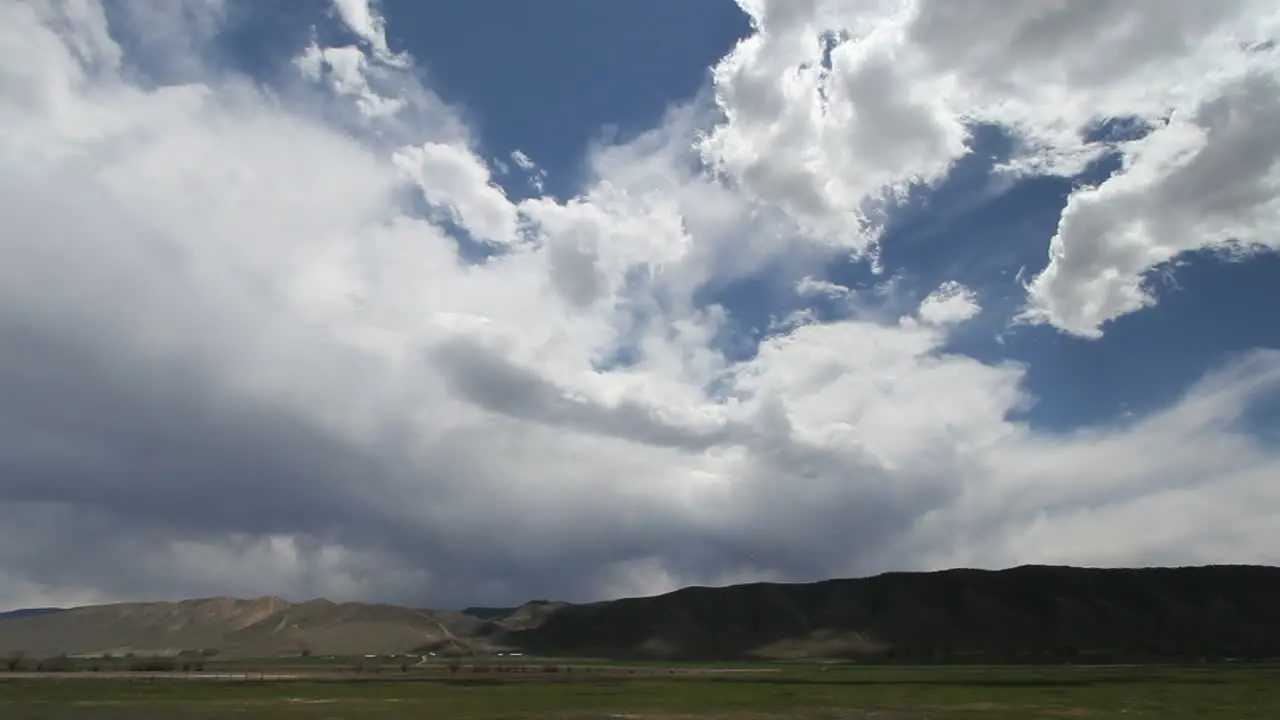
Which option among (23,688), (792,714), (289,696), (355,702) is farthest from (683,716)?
(23,688)

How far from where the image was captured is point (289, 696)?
8825 centimetres

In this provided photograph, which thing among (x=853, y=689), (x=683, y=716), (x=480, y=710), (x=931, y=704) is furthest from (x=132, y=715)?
(x=853, y=689)

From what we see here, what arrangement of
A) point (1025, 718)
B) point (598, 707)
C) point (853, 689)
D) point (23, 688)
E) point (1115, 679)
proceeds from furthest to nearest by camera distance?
1. point (1115, 679)
2. point (853, 689)
3. point (23, 688)
4. point (598, 707)
5. point (1025, 718)

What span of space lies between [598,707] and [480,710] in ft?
32.3

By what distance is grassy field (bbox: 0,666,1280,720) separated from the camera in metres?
67.5

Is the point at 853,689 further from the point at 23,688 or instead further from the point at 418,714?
the point at 23,688

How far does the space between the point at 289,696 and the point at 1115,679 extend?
326ft

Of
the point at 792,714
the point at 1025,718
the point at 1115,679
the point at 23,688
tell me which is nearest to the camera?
the point at 1025,718

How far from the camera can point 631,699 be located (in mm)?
85625

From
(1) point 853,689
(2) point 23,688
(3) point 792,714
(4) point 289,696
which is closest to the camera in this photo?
(3) point 792,714

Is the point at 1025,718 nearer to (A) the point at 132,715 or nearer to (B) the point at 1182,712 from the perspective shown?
(B) the point at 1182,712

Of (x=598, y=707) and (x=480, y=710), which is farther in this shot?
(x=598, y=707)

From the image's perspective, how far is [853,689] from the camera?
105 meters

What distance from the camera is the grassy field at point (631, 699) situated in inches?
2657
